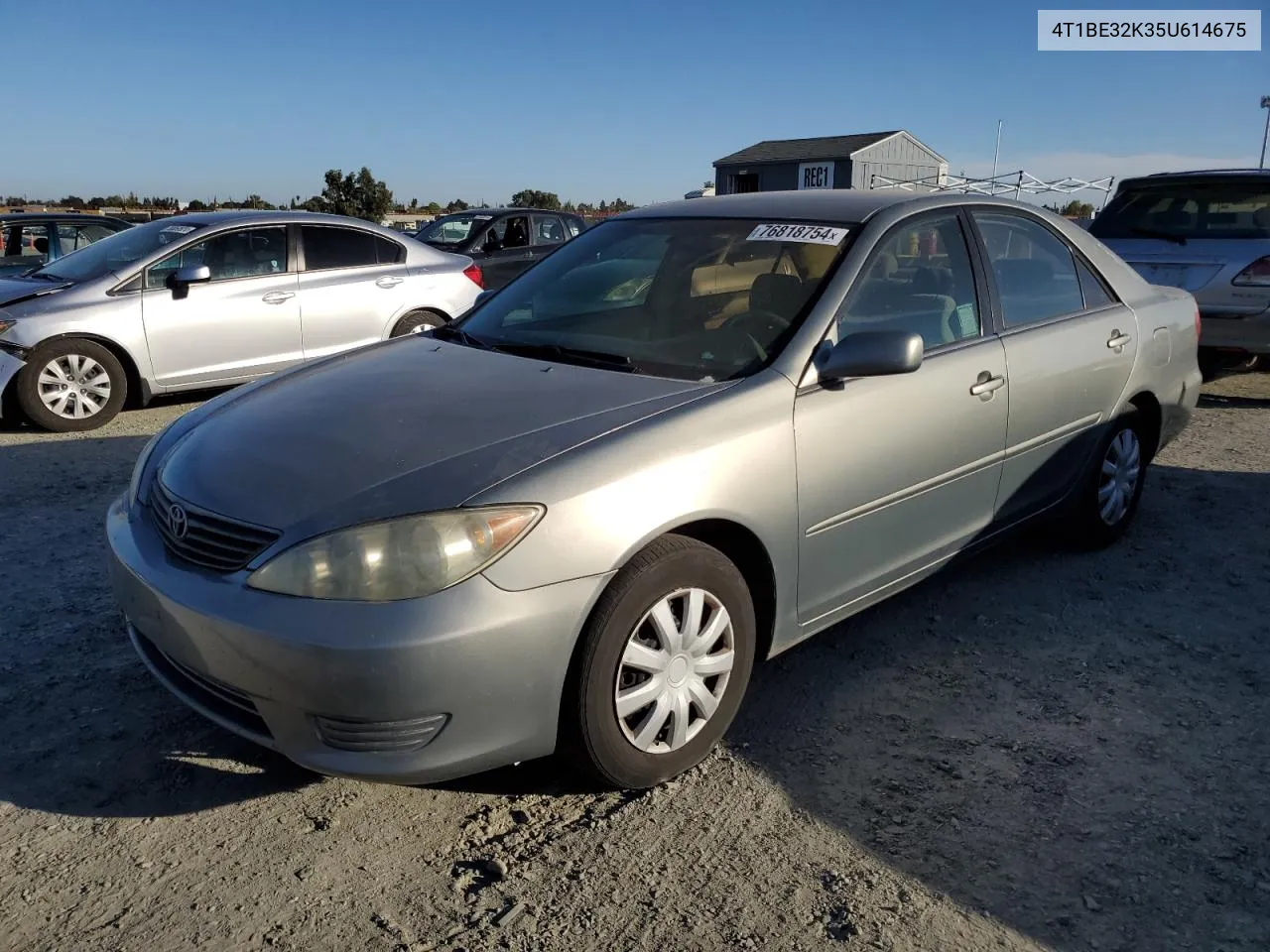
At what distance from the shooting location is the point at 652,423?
273 centimetres

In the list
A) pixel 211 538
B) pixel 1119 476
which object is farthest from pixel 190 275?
pixel 1119 476

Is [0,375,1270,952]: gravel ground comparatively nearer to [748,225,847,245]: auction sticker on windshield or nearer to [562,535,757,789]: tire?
[562,535,757,789]: tire

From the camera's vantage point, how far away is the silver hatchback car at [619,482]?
238 centimetres

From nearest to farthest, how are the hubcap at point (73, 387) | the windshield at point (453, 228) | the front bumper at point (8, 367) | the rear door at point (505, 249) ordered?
1. the front bumper at point (8, 367)
2. the hubcap at point (73, 387)
3. the rear door at point (505, 249)
4. the windshield at point (453, 228)

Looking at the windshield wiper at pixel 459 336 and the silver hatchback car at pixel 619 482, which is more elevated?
the windshield wiper at pixel 459 336

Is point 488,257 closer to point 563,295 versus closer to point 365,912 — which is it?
point 563,295

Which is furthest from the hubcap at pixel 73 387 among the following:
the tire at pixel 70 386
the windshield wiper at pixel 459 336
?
the windshield wiper at pixel 459 336

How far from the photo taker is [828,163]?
41844 millimetres

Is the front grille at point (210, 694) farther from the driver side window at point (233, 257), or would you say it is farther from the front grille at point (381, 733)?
the driver side window at point (233, 257)

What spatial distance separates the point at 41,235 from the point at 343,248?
4992 mm

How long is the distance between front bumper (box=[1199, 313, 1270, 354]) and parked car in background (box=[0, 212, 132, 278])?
9994 mm

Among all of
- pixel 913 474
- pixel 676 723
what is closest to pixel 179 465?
pixel 676 723

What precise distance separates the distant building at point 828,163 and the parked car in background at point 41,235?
106 feet

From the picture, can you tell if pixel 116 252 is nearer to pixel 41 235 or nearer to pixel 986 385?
pixel 41 235
